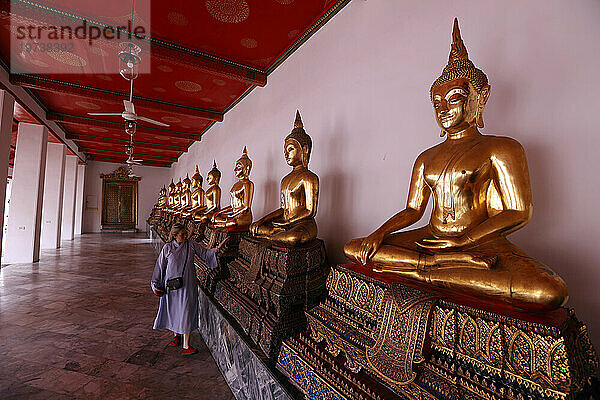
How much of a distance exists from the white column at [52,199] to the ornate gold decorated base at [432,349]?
394 inches

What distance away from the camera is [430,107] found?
1.95m

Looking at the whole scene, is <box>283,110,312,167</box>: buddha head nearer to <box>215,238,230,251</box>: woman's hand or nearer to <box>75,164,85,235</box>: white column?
<box>215,238,230,251</box>: woman's hand

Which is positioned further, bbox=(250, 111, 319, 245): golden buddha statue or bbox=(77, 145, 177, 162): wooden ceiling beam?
bbox=(77, 145, 177, 162): wooden ceiling beam

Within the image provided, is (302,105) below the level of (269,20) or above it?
below

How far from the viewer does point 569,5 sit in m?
1.37

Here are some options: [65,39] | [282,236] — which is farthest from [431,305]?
[65,39]

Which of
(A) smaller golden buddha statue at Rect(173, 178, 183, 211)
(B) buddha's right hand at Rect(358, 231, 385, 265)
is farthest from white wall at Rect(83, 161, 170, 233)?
(B) buddha's right hand at Rect(358, 231, 385, 265)

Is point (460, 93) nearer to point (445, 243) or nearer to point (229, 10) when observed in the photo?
point (445, 243)

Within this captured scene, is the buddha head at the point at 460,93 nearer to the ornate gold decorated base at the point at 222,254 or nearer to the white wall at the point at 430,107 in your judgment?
the white wall at the point at 430,107

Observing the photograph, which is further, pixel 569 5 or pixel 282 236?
pixel 282 236

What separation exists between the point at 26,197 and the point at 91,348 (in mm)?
5784

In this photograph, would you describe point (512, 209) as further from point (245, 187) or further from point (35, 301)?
point (35, 301)

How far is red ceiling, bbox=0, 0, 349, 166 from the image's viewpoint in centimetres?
302

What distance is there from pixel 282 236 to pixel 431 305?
1301 millimetres
